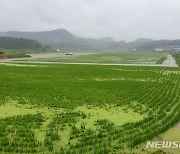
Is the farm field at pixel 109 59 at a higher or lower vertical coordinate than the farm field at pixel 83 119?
higher

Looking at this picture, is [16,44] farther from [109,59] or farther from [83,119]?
[83,119]

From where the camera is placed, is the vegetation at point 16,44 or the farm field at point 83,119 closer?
the farm field at point 83,119

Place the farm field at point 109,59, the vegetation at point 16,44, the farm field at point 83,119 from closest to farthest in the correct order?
the farm field at point 83,119, the farm field at point 109,59, the vegetation at point 16,44

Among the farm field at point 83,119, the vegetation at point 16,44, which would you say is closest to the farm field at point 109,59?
the farm field at point 83,119

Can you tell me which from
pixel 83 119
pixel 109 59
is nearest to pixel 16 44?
pixel 109 59

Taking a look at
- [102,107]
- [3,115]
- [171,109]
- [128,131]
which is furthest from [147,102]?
[3,115]

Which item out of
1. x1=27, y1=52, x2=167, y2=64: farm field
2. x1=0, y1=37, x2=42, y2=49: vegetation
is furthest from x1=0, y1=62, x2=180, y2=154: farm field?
x1=0, y1=37, x2=42, y2=49: vegetation

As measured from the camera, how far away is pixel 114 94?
17750 mm

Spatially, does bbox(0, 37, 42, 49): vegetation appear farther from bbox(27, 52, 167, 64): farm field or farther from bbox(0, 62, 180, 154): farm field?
bbox(0, 62, 180, 154): farm field

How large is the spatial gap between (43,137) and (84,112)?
3.89 meters

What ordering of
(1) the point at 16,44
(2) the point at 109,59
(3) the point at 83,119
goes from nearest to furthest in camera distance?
(3) the point at 83,119
(2) the point at 109,59
(1) the point at 16,44

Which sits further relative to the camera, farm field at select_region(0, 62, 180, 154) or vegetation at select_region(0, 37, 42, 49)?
vegetation at select_region(0, 37, 42, 49)

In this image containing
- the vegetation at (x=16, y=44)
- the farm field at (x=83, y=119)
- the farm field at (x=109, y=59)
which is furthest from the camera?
the vegetation at (x=16, y=44)

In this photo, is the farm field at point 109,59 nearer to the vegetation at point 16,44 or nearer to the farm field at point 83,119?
the farm field at point 83,119
